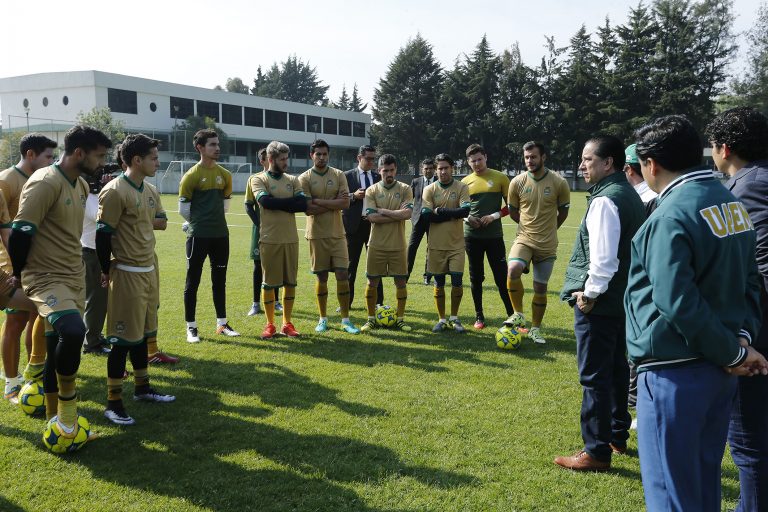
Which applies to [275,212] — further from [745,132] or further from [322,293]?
[745,132]

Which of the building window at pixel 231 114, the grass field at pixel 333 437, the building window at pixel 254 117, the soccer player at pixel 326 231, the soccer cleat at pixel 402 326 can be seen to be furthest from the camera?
the building window at pixel 254 117

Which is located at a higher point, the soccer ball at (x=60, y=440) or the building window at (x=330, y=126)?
the building window at (x=330, y=126)

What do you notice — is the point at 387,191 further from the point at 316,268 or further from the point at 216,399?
the point at 216,399

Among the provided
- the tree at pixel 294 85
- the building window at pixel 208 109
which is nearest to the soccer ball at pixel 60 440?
the building window at pixel 208 109

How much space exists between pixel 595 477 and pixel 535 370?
2331 millimetres

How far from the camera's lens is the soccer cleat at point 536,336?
745cm

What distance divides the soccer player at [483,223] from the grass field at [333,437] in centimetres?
102

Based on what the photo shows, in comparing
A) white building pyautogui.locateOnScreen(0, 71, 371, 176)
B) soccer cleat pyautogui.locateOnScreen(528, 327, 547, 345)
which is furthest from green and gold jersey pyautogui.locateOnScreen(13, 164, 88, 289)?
white building pyautogui.locateOnScreen(0, 71, 371, 176)

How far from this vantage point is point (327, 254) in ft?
26.4

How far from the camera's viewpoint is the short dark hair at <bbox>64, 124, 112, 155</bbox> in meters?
4.40

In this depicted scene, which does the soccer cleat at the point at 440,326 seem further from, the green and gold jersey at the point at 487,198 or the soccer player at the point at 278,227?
the soccer player at the point at 278,227

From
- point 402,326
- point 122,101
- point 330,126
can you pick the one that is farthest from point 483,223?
point 330,126

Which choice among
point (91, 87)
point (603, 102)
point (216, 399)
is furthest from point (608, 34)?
point (216, 399)

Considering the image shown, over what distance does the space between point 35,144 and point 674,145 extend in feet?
17.2
